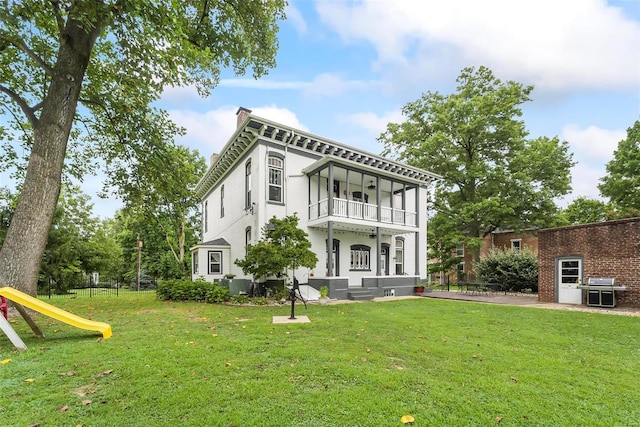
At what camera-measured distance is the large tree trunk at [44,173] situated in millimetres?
8141

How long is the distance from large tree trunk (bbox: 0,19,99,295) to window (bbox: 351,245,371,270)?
509 inches

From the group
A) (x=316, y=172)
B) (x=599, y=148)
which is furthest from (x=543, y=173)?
(x=316, y=172)

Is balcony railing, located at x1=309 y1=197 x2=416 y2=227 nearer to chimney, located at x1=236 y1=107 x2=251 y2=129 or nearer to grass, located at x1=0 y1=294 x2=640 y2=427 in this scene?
chimney, located at x1=236 y1=107 x2=251 y2=129

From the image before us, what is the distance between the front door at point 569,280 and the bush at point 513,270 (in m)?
6.47

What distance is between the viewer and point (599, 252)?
11.9 meters

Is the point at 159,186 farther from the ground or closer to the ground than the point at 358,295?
farther from the ground

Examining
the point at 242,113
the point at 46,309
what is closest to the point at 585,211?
the point at 242,113

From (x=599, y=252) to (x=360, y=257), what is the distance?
33.5 feet

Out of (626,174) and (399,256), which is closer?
(399,256)

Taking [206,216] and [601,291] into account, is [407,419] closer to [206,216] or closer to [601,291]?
[601,291]

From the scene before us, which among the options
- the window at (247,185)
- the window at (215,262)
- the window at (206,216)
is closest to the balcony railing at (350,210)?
the window at (247,185)

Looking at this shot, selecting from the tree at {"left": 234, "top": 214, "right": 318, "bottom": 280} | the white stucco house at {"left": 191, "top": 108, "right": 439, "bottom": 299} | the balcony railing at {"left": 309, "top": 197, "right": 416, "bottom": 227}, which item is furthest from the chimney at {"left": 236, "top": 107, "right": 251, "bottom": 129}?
the tree at {"left": 234, "top": 214, "right": 318, "bottom": 280}

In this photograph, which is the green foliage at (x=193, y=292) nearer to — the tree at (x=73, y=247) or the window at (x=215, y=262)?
the window at (x=215, y=262)

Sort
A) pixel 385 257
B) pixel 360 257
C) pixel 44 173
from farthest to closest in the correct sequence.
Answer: pixel 385 257 → pixel 360 257 → pixel 44 173
